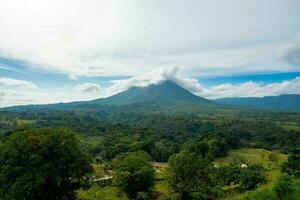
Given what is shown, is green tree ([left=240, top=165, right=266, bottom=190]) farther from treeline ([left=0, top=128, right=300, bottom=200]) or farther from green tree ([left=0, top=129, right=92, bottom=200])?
green tree ([left=0, top=129, right=92, bottom=200])

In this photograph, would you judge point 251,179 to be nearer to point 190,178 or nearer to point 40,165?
point 190,178

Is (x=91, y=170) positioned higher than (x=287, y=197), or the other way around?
(x=287, y=197)

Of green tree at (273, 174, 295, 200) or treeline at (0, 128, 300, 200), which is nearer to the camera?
green tree at (273, 174, 295, 200)

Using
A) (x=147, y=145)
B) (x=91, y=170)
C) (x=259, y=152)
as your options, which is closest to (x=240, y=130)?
(x=259, y=152)

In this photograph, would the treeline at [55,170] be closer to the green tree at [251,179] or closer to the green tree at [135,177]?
the green tree at [135,177]

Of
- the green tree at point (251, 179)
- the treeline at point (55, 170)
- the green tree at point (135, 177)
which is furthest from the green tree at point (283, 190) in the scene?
the green tree at point (251, 179)

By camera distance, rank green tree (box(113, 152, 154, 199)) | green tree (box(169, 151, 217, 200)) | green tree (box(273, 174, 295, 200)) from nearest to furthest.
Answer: green tree (box(273, 174, 295, 200)) < green tree (box(169, 151, 217, 200)) < green tree (box(113, 152, 154, 199))

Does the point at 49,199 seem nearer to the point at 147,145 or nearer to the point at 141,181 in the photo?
the point at 141,181

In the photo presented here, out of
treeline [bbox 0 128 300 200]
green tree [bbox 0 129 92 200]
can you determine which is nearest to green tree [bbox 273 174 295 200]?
treeline [bbox 0 128 300 200]
